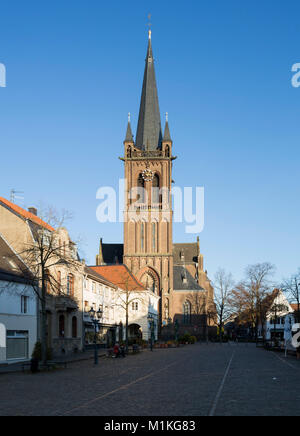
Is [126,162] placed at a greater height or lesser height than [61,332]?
greater

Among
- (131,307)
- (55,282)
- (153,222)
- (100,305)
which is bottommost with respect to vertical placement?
(131,307)

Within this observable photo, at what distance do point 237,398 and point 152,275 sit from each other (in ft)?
259

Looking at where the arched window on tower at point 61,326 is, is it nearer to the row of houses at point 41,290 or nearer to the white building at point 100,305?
the row of houses at point 41,290

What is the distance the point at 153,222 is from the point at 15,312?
198 feet

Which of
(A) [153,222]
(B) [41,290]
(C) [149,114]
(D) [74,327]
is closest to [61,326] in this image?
(D) [74,327]

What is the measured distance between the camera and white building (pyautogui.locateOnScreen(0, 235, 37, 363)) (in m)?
33.7

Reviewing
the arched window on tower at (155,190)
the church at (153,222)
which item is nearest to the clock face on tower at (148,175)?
the church at (153,222)

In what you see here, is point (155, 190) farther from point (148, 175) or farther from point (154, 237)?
point (154, 237)

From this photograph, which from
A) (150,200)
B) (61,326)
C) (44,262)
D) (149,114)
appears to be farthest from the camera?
(149,114)

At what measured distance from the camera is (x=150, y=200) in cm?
9588

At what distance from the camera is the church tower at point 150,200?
306ft
